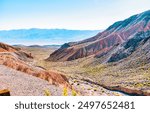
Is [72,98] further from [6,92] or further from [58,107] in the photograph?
[6,92]

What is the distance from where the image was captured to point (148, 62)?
87.3 meters

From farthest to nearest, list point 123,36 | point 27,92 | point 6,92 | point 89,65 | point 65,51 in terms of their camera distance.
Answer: point 123,36, point 65,51, point 89,65, point 27,92, point 6,92

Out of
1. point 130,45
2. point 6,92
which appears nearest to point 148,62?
point 130,45

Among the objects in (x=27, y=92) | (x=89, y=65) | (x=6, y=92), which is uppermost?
(x=6, y=92)

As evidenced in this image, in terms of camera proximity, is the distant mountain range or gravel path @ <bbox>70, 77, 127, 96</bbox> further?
the distant mountain range

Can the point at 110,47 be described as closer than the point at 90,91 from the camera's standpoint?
No

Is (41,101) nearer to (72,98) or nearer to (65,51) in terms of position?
(72,98)

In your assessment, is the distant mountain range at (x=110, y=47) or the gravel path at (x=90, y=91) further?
the distant mountain range at (x=110, y=47)

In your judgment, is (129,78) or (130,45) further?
(130,45)

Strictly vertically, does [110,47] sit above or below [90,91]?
above

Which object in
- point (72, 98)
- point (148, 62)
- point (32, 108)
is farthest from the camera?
point (148, 62)

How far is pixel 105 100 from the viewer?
28.1ft

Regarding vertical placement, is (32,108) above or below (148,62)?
above

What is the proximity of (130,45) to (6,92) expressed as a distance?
103 m
